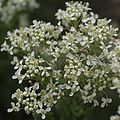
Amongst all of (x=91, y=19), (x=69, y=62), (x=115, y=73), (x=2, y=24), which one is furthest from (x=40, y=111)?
(x=2, y=24)

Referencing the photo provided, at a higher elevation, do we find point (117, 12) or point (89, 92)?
point (117, 12)

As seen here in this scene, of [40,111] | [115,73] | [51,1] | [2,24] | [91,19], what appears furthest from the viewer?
[51,1]

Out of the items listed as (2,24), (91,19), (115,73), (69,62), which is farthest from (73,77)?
(2,24)

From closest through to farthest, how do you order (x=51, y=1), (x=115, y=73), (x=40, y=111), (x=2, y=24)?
(x=115, y=73), (x=40, y=111), (x=2, y=24), (x=51, y=1)

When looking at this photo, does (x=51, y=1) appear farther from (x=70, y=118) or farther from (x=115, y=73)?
(x=115, y=73)

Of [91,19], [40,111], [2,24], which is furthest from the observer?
[2,24]

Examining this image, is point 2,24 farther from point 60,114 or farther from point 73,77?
point 73,77

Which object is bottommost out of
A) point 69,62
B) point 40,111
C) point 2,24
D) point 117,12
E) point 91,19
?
point 40,111

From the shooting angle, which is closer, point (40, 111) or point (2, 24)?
point (40, 111)

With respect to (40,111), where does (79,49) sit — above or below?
above
